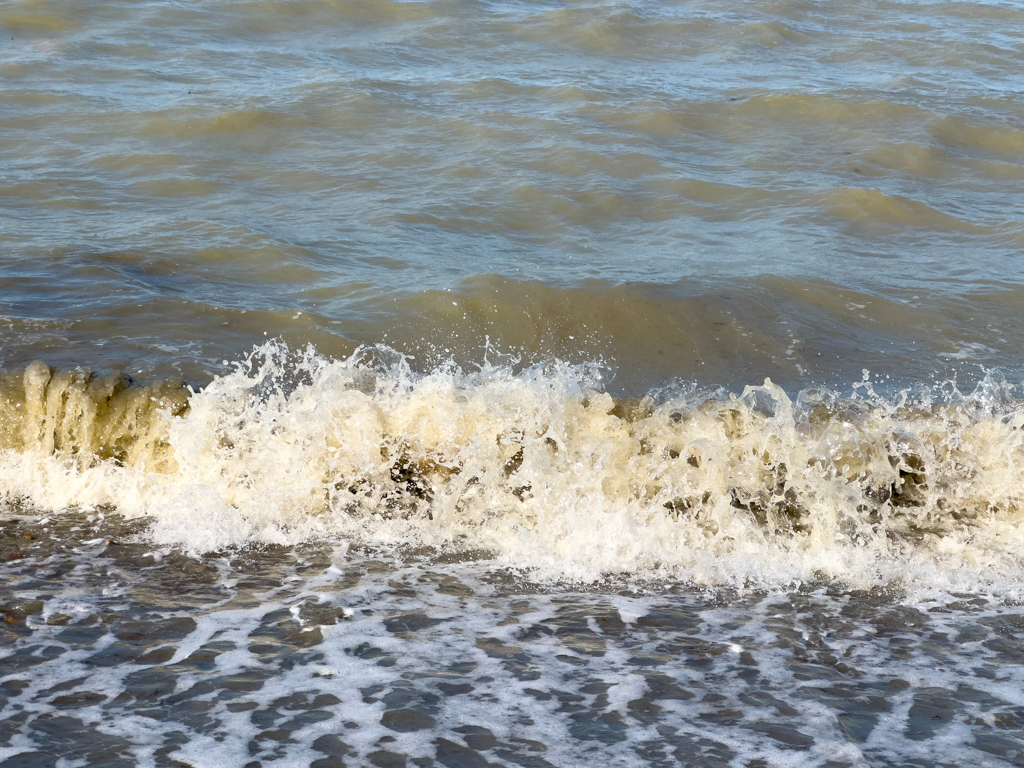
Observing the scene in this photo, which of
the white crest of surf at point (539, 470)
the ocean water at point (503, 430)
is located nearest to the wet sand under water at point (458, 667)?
Result: the ocean water at point (503, 430)

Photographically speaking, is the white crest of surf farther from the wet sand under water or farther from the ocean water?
the wet sand under water

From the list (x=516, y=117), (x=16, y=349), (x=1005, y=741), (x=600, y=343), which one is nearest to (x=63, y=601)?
(x=16, y=349)

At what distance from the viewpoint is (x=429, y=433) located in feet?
19.0

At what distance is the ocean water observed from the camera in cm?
379

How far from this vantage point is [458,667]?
158 inches

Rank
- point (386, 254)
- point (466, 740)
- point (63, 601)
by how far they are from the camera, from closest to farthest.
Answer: point (466, 740), point (63, 601), point (386, 254)

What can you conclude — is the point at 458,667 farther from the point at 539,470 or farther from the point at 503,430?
the point at 503,430

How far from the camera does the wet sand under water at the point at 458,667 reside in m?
3.51

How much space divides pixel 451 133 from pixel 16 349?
5.67 meters

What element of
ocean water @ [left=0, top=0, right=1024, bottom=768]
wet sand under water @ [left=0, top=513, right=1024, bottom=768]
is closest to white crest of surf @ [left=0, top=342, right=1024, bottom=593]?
ocean water @ [left=0, top=0, right=1024, bottom=768]

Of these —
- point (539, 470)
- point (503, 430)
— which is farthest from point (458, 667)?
point (503, 430)

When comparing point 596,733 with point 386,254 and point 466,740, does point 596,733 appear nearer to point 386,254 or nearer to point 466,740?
point 466,740

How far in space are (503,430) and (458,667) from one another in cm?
192

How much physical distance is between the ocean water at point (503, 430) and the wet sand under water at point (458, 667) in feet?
0.06
